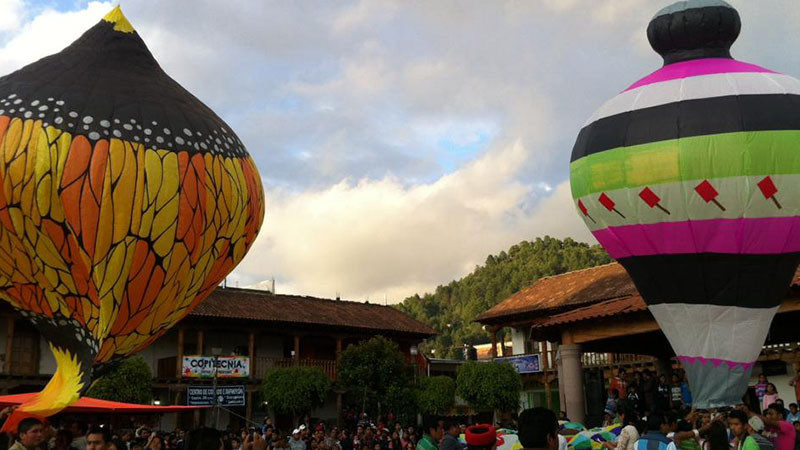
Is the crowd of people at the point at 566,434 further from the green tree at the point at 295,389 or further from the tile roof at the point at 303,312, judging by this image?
the tile roof at the point at 303,312

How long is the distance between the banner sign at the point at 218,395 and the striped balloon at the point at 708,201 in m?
15.7

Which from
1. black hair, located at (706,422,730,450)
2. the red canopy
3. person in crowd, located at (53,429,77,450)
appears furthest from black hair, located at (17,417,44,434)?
the red canopy

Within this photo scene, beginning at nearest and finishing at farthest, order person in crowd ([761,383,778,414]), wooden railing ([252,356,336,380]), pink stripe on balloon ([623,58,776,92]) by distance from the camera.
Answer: pink stripe on balloon ([623,58,776,92])
person in crowd ([761,383,778,414])
wooden railing ([252,356,336,380])

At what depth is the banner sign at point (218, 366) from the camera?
25.4m

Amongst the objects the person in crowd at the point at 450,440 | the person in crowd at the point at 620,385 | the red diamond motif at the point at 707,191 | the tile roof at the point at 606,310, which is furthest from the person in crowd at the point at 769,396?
the person in crowd at the point at 450,440

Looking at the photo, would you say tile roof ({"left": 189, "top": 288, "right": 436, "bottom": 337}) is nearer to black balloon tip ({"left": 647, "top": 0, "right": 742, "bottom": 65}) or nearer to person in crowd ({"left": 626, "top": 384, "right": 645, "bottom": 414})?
person in crowd ({"left": 626, "top": 384, "right": 645, "bottom": 414})

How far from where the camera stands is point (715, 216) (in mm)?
12375

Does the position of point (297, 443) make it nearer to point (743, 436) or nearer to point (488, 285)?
point (743, 436)

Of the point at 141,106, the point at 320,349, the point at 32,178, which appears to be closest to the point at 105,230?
the point at 32,178

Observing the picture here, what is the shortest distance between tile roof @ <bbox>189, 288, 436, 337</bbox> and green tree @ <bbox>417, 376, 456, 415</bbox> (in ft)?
13.0

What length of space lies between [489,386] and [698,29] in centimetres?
1505

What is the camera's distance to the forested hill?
7450cm

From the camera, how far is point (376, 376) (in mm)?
26312

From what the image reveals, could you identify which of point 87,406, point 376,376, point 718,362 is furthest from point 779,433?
point 376,376
